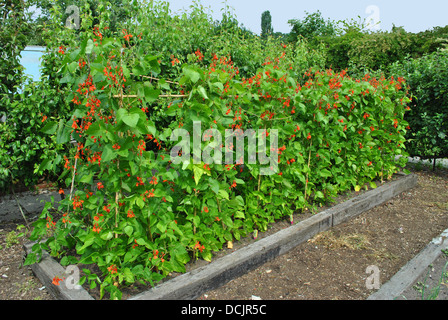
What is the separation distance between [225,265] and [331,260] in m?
1.11

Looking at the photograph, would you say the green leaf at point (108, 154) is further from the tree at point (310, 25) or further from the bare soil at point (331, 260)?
the tree at point (310, 25)

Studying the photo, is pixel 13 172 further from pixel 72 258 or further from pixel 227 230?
pixel 227 230

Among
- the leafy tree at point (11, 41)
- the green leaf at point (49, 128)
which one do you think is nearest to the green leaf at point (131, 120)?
the green leaf at point (49, 128)

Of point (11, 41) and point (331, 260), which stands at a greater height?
point (11, 41)

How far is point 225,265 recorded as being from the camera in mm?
2701

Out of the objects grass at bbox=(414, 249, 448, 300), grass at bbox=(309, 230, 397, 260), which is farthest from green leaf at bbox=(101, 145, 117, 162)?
grass at bbox=(414, 249, 448, 300)

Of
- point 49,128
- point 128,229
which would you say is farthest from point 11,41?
point 128,229

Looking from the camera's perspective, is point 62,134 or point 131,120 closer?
point 131,120

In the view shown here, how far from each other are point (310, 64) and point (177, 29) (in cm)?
448

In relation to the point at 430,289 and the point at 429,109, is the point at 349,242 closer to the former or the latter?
the point at 430,289

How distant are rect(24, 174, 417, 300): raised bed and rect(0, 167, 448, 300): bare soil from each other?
71 mm

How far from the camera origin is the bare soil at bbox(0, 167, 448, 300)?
8.80 ft

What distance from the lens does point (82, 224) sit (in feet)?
8.39

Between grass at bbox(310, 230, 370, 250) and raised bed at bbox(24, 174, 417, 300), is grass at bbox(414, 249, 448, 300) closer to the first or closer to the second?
grass at bbox(310, 230, 370, 250)
